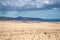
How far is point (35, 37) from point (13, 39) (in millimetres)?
848

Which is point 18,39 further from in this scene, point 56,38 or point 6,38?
point 56,38

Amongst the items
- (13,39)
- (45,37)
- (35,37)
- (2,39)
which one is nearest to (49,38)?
(45,37)

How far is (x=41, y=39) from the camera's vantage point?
5418 millimetres

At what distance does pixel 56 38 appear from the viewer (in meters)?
5.63

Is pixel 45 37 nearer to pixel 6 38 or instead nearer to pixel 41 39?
pixel 41 39

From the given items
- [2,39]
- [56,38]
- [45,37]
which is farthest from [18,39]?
[56,38]

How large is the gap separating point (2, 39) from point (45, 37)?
1.62 metres

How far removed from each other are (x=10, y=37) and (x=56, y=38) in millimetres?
1757

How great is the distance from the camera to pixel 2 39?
212 inches

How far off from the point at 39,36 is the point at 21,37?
0.70m

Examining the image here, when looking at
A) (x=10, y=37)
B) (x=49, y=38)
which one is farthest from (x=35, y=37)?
(x=10, y=37)

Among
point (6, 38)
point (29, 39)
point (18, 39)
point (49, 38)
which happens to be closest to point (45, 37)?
point (49, 38)

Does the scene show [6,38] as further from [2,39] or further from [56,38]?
[56,38]

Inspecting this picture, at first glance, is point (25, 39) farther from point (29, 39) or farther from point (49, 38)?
point (49, 38)
